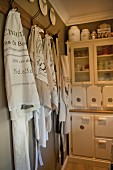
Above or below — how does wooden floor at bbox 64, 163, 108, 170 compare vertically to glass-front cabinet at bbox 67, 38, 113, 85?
below

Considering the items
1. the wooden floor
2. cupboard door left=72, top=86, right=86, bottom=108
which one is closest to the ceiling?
cupboard door left=72, top=86, right=86, bottom=108

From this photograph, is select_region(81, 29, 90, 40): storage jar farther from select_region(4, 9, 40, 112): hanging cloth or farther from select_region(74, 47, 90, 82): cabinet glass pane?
select_region(4, 9, 40, 112): hanging cloth

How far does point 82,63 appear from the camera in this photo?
2830 mm

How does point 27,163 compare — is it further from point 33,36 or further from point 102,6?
point 102,6

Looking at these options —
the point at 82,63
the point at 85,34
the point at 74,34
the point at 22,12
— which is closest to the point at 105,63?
the point at 82,63

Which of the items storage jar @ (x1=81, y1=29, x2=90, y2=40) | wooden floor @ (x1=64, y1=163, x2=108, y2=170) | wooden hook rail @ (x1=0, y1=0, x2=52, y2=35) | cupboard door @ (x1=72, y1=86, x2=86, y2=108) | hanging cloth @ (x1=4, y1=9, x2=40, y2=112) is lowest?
wooden floor @ (x1=64, y1=163, x2=108, y2=170)

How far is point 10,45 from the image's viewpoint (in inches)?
43.9

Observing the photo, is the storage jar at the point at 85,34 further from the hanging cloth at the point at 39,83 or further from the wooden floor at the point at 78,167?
the wooden floor at the point at 78,167

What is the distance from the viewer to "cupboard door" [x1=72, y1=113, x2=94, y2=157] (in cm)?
263

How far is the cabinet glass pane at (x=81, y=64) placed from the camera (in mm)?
2764

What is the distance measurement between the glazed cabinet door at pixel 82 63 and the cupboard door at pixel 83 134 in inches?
23.2

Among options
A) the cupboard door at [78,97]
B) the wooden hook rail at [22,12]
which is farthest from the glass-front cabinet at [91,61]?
the wooden hook rail at [22,12]

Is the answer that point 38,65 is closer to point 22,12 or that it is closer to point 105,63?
point 22,12

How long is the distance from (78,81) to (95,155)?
1.25m
